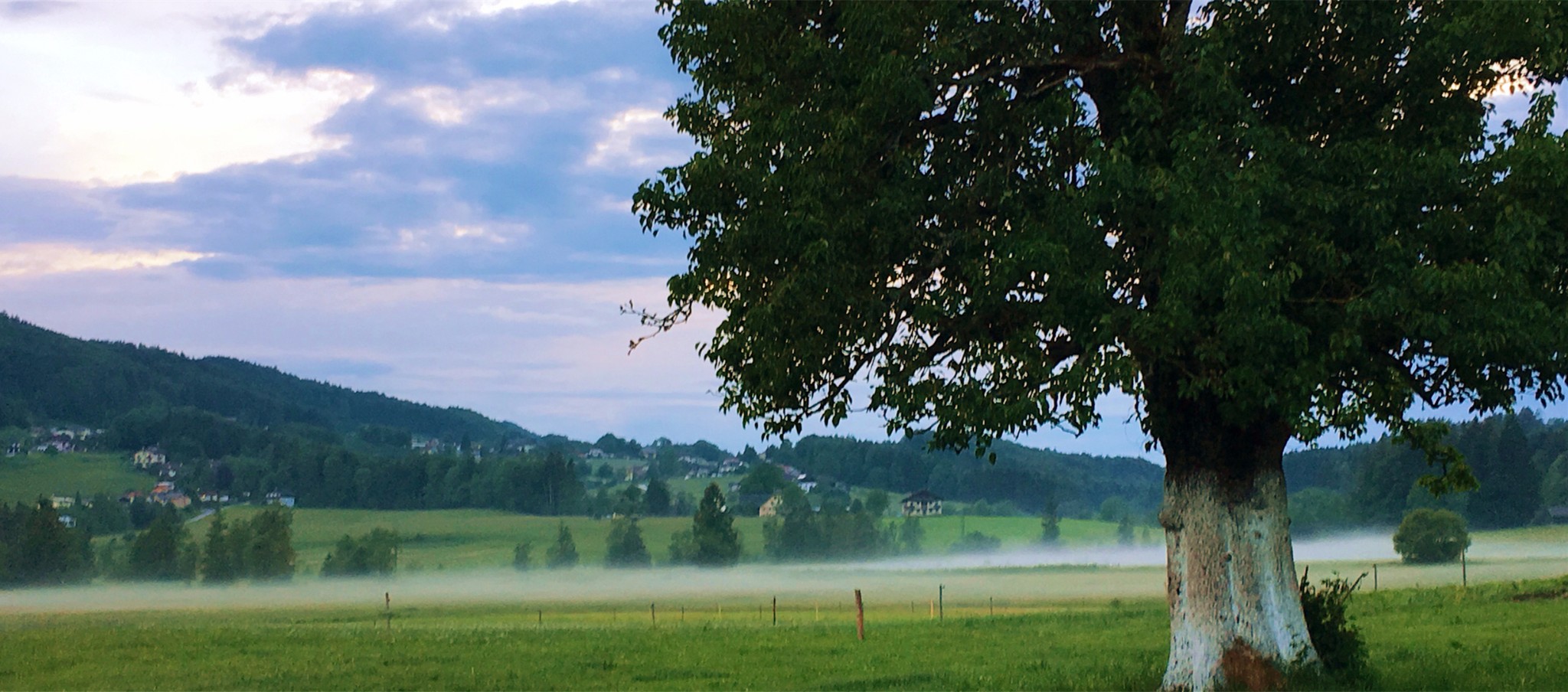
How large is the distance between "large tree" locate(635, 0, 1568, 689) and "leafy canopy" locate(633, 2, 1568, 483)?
53 millimetres

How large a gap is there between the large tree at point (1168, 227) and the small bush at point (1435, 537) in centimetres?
11035

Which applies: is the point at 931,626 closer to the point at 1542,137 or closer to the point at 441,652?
the point at 441,652

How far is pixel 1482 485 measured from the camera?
16262 cm

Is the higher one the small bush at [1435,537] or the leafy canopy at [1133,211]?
the leafy canopy at [1133,211]

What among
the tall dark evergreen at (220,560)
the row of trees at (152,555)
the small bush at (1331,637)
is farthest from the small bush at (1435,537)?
the tall dark evergreen at (220,560)

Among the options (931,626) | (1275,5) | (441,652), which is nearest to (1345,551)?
(931,626)

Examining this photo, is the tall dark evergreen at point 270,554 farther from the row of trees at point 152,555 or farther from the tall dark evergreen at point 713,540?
the tall dark evergreen at point 713,540

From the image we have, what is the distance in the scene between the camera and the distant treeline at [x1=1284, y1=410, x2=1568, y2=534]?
16612 cm

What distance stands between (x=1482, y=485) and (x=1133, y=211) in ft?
541

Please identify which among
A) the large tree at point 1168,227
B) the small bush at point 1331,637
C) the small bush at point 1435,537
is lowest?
the small bush at point 1435,537

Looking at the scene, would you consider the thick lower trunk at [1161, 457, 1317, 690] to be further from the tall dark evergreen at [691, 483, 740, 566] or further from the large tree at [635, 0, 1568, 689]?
the tall dark evergreen at [691, 483, 740, 566]

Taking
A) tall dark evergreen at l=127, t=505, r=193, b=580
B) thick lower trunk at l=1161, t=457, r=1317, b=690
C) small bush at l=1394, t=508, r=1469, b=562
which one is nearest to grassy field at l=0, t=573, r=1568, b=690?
thick lower trunk at l=1161, t=457, r=1317, b=690

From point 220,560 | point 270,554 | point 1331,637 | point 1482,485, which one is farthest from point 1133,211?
point 220,560

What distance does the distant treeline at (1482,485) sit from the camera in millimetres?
166125
